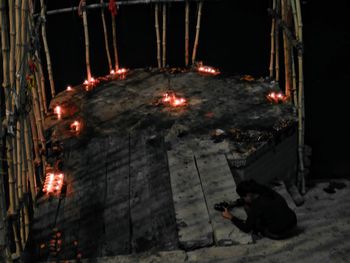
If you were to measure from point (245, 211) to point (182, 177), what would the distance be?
0.95 metres

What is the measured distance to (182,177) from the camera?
6.20 m

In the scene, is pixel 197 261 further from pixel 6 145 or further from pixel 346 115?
pixel 346 115

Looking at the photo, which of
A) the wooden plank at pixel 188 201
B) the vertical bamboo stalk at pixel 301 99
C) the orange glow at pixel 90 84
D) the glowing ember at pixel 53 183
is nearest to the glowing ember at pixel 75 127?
the glowing ember at pixel 53 183

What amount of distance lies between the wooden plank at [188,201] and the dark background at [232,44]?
318 cm

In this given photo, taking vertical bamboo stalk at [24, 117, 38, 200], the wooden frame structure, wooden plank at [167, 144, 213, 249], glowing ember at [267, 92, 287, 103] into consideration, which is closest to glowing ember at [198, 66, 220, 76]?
glowing ember at [267, 92, 287, 103]

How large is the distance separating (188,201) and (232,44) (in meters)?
5.95

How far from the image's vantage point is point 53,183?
620cm

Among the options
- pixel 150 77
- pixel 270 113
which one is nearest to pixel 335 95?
pixel 270 113

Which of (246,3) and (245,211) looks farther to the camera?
(246,3)

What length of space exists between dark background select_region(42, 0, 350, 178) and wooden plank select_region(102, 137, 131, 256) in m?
3.46

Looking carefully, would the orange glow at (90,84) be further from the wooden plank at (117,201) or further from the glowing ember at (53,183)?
the glowing ember at (53,183)

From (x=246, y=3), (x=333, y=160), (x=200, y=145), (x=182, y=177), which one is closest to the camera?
(x=182, y=177)

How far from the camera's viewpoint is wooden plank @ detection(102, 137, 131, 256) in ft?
17.4

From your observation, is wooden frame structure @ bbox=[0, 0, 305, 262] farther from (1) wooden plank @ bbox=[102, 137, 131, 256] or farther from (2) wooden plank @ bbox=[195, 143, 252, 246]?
(2) wooden plank @ bbox=[195, 143, 252, 246]
